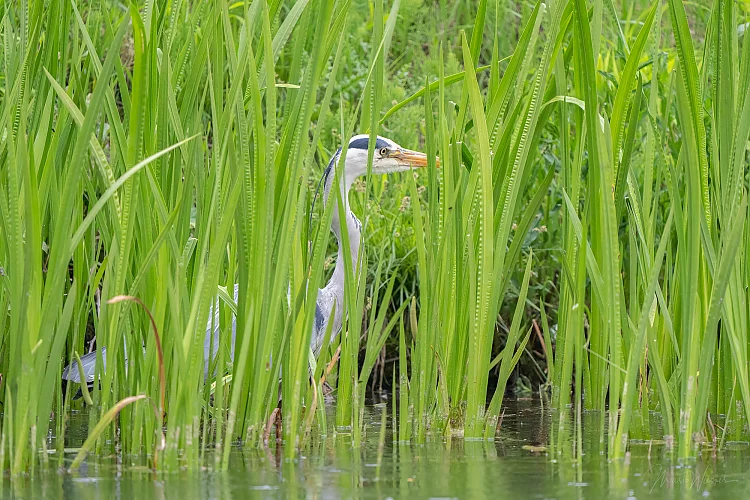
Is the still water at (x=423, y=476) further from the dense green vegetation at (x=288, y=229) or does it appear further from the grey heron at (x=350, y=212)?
the grey heron at (x=350, y=212)

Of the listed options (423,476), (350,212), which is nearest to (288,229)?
(423,476)

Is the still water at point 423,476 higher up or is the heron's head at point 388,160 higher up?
the heron's head at point 388,160

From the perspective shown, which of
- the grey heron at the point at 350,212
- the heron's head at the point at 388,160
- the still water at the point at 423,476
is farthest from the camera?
the heron's head at the point at 388,160

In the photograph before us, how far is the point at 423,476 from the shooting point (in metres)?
2.28

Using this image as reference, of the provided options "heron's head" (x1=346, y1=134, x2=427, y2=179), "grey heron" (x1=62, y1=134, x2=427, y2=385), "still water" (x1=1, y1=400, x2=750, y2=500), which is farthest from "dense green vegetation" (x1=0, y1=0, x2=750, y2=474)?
"heron's head" (x1=346, y1=134, x2=427, y2=179)

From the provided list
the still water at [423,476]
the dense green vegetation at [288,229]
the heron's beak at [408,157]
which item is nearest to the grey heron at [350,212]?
the heron's beak at [408,157]

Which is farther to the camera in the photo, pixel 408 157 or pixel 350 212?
pixel 408 157

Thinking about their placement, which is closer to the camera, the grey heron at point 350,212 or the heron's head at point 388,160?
the grey heron at point 350,212

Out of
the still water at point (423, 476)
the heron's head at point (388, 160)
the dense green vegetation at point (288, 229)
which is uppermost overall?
the heron's head at point (388, 160)

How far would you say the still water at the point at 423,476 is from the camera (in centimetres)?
209

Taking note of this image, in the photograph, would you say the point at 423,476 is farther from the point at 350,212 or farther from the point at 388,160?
the point at 388,160

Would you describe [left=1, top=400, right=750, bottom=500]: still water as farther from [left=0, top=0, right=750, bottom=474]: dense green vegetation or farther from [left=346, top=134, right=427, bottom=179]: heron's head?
[left=346, top=134, right=427, bottom=179]: heron's head

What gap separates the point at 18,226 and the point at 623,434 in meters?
1.34

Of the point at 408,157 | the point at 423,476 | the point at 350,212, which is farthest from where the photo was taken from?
the point at 408,157
